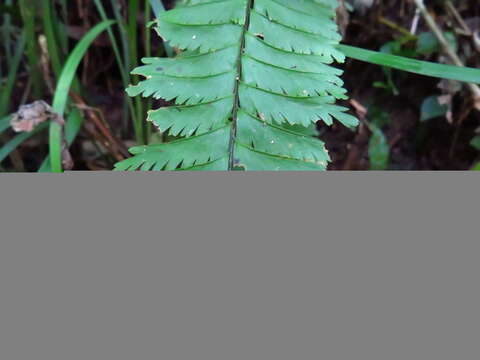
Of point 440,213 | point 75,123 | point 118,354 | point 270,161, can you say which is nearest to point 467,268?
point 440,213

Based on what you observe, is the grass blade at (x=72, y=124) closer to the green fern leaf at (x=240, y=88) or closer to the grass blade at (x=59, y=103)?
the grass blade at (x=59, y=103)

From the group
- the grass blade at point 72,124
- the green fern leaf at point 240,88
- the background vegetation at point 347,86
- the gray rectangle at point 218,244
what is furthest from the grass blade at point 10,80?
the gray rectangle at point 218,244

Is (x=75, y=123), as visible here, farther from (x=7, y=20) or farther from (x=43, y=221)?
(x=43, y=221)

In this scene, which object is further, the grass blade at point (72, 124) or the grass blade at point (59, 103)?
the grass blade at point (72, 124)

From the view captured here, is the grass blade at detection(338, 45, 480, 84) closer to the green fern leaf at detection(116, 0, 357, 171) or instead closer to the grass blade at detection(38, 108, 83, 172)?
the green fern leaf at detection(116, 0, 357, 171)

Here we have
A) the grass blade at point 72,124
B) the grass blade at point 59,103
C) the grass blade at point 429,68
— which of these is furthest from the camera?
the grass blade at point 72,124

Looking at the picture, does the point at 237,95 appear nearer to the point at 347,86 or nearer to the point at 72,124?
the point at 72,124

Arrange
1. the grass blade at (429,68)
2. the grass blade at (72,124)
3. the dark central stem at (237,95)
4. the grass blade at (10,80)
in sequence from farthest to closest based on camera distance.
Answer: the grass blade at (10,80), the grass blade at (72,124), the grass blade at (429,68), the dark central stem at (237,95)
